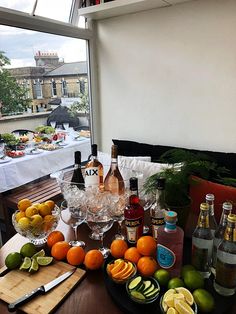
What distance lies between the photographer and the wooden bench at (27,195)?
7.03ft

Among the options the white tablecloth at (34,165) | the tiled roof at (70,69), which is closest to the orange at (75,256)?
the white tablecloth at (34,165)

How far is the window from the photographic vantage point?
2373 mm

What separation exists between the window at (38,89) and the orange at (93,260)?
72.0 inches

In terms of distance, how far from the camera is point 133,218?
1.00m

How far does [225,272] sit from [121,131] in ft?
6.89

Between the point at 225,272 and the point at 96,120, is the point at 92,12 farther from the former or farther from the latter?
the point at 225,272

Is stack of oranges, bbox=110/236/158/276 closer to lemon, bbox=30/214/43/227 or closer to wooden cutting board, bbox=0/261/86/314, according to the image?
wooden cutting board, bbox=0/261/86/314

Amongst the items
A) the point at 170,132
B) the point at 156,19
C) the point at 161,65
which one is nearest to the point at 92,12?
the point at 156,19

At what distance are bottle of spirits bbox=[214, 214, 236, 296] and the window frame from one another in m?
1.97

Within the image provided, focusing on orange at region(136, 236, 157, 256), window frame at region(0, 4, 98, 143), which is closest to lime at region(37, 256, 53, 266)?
orange at region(136, 236, 157, 256)

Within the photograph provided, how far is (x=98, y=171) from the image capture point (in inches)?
50.8

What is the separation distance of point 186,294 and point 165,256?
0.13 metres

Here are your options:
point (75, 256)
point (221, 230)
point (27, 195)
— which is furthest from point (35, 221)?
point (27, 195)

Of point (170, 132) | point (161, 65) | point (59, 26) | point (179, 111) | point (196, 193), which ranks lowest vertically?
point (196, 193)
